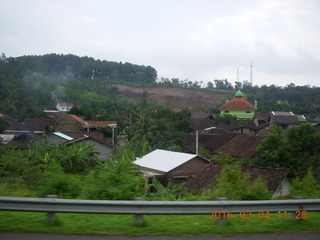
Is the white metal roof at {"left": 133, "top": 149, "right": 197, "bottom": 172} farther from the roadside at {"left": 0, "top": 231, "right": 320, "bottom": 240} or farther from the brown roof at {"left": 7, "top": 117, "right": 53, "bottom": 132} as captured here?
the brown roof at {"left": 7, "top": 117, "right": 53, "bottom": 132}

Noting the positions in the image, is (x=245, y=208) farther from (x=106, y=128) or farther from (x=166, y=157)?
(x=106, y=128)

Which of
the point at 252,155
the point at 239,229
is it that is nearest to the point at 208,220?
the point at 239,229

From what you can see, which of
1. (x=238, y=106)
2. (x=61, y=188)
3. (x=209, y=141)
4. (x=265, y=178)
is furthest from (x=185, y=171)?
(x=238, y=106)

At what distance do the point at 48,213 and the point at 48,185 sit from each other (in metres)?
1.29

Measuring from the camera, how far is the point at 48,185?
573 cm

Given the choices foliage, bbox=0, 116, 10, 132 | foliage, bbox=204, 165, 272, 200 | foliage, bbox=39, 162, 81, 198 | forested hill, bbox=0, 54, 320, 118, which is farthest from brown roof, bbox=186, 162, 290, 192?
forested hill, bbox=0, 54, 320, 118

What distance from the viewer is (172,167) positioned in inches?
695

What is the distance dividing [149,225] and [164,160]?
14.6 m

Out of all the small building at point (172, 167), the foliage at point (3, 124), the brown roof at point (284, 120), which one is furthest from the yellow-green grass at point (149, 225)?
the brown roof at point (284, 120)

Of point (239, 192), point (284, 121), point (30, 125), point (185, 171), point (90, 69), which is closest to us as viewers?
point (239, 192)

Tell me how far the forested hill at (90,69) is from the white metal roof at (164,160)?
76.7m
